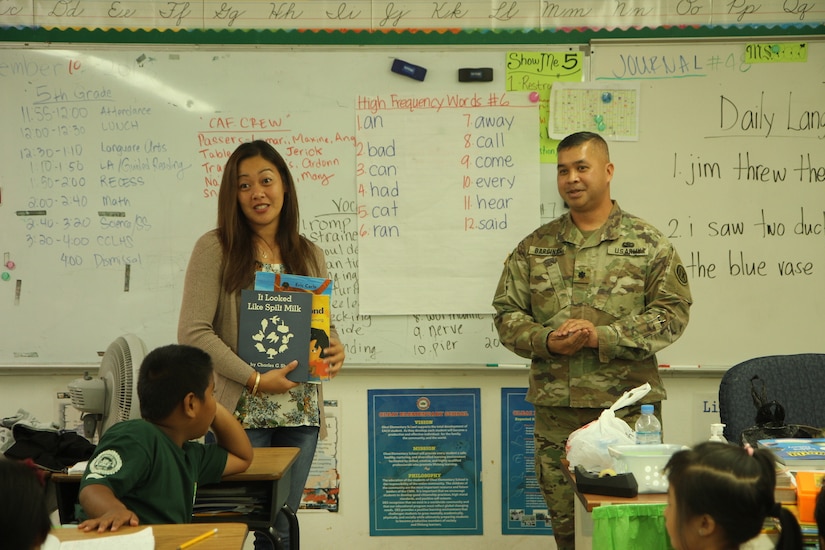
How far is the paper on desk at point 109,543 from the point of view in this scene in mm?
1717

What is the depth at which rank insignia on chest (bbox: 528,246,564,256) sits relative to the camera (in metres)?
3.14

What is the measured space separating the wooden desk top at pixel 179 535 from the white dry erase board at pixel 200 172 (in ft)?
6.79

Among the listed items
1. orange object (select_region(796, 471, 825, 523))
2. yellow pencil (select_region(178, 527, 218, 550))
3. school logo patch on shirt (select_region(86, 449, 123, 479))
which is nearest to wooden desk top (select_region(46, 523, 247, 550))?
yellow pencil (select_region(178, 527, 218, 550))

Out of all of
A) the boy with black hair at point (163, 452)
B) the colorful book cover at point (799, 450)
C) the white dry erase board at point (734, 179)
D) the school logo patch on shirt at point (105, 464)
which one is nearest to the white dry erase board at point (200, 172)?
the white dry erase board at point (734, 179)

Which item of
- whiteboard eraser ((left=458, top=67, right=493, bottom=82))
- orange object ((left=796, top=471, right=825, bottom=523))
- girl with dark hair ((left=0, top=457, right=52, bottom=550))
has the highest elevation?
whiteboard eraser ((left=458, top=67, right=493, bottom=82))

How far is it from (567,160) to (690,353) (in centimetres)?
133

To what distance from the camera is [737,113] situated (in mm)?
3869

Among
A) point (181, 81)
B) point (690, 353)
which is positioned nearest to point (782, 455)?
point (690, 353)

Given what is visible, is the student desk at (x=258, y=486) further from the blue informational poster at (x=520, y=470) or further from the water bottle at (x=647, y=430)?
the blue informational poster at (x=520, y=470)

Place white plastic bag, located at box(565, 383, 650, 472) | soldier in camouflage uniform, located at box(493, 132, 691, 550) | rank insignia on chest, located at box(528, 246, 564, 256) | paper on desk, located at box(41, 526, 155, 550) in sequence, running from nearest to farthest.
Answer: paper on desk, located at box(41, 526, 155, 550)
white plastic bag, located at box(565, 383, 650, 472)
soldier in camouflage uniform, located at box(493, 132, 691, 550)
rank insignia on chest, located at box(528, 246, 564, 256)

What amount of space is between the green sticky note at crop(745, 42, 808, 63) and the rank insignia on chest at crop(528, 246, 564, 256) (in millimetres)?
1549

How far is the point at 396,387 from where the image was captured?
398 cm

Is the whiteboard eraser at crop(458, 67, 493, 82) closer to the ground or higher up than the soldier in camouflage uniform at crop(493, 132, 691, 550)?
higher up

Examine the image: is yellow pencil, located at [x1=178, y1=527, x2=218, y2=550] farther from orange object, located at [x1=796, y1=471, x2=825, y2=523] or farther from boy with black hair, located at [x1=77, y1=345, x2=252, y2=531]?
orange object, located at [x1=796, y1=471, x2=825, y2=523]
